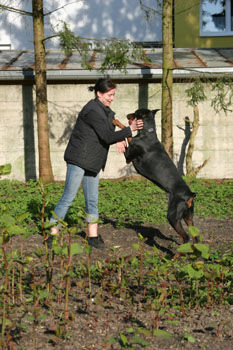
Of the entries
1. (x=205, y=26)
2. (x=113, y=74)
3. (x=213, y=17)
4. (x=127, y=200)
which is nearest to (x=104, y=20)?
(x=205, y=26)

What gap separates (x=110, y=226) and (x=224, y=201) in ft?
8.70

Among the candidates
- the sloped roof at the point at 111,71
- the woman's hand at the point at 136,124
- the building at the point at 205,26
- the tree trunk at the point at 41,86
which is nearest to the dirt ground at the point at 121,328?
the woman's hand at the point at 136,124

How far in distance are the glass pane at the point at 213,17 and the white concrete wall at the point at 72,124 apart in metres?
6.44

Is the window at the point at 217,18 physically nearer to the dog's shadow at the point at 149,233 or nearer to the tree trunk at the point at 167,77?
the tree trunk at the point at 167,77

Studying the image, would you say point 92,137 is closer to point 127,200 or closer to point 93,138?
point 93,138

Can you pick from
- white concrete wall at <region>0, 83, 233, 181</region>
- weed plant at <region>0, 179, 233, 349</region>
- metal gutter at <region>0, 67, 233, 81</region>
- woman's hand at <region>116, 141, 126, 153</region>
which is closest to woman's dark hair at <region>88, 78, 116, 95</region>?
woman's hand at <region>116, 141, 126, 153</region>

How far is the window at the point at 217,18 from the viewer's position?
1633 cm

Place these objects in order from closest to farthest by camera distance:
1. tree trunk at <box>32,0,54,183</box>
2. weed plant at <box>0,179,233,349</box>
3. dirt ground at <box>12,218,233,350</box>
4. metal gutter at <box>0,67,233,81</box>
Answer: dirt ground at <box>12,218,233,350</box> → weed plant at <box>0,179,233,349</box> → tree trunk at <box>32,0,54,183</box> → metal gutter at <box>0,67,233,81</box>

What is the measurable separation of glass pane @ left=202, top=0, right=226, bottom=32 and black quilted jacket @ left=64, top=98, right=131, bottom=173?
12223 millimetres

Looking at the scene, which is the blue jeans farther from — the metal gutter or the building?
the building

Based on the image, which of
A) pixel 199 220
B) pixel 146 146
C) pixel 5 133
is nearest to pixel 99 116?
pixel 146 146

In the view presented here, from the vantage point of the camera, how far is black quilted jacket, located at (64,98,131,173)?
5.26 m

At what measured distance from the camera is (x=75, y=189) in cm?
546

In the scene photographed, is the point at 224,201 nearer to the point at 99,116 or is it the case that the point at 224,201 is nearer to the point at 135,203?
the point at 135,203
